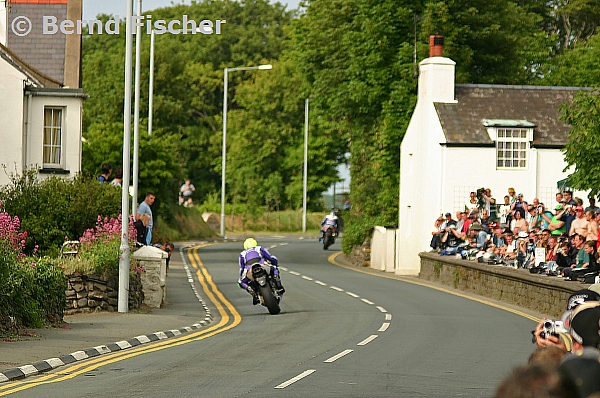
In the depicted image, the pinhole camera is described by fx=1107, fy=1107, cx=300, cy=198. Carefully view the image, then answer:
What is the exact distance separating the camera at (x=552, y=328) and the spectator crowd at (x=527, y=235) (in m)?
14.8

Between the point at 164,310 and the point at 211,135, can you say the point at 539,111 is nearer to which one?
the point at 164,310

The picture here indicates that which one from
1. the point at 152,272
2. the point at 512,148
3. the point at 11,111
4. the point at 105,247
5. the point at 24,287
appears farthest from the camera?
the point at 512,148

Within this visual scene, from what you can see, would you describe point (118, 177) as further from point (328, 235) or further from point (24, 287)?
point (328, 235)

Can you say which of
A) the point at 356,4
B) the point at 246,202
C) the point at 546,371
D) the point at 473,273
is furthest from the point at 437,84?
the point at 246,202

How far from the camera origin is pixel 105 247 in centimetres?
2208

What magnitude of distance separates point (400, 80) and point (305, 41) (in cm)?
993

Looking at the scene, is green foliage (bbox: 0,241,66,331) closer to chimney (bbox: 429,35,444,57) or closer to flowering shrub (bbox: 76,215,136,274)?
flowering shrub (bbox: 76,215,136,274)

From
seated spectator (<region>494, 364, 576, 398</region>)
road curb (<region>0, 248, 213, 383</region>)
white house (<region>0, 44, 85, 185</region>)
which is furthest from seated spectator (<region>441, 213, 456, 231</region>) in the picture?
seated spectator (<region>494, 364, 576, 398</region>)

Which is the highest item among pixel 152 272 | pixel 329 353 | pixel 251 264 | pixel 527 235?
pixel 527 235

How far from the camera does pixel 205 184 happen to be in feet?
302

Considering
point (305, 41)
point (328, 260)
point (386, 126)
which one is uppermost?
point (305, 41)

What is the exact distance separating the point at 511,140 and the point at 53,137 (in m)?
16.9

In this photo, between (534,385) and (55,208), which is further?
(55,208)

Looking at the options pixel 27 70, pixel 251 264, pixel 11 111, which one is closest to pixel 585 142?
pixel 251 264
